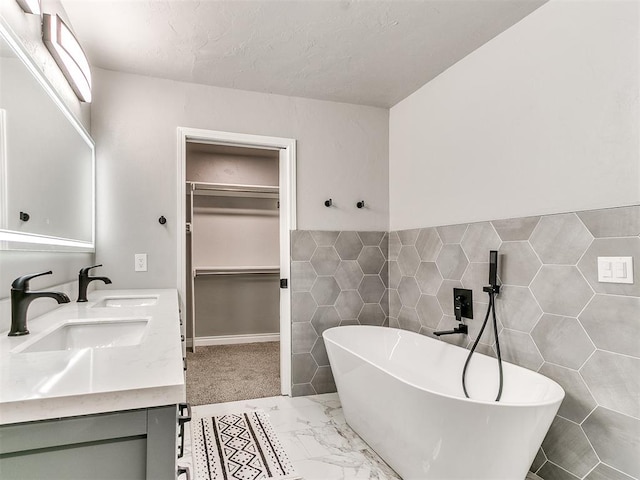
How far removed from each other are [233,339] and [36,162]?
339 cm

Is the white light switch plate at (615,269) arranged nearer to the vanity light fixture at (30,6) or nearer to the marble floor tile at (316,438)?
the marble floor tile at (316,438)

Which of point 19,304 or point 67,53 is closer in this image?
point 19,304

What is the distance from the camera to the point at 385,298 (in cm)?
326

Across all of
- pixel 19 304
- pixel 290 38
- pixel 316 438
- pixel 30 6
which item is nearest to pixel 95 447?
pixel 19 304

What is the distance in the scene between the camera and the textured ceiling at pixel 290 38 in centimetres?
194

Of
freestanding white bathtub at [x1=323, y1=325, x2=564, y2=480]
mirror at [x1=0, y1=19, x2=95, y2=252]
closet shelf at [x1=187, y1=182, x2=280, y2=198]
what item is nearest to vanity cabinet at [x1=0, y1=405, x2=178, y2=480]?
mirror at [x1=0, y1=19, x2=95, y2=252]

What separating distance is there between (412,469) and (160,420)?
1.50 metres

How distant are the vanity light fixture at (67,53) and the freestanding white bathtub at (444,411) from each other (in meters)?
2.07

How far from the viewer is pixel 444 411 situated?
1.52 metres

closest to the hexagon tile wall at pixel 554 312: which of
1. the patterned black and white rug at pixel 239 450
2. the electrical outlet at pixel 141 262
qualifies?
the patterned black and white rug at pixel 239 450

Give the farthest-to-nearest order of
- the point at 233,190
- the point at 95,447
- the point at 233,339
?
1. the point at 233,339
2. the point at 233,190
3. the point at 95,447

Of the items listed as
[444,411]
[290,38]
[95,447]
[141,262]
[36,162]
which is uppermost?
[290,38]

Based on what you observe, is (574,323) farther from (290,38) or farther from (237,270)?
(237,270)

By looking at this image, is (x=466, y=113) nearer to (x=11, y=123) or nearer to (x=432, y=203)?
(x=432, y=203)
